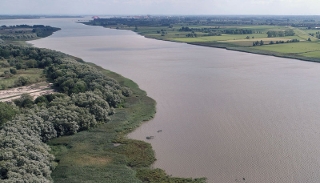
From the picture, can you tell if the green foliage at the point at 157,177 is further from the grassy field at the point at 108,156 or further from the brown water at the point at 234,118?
the brown water at the point at 234,118

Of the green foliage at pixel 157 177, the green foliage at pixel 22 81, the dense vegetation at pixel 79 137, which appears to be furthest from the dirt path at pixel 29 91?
the green foliage at pixel 157 177

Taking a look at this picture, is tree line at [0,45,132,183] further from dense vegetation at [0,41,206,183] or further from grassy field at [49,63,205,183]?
grassy field at [49,63,205,183]

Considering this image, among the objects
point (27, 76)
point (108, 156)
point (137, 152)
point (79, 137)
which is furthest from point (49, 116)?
point (27, 76)

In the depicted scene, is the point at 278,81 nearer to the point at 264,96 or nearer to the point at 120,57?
the point at 264,96

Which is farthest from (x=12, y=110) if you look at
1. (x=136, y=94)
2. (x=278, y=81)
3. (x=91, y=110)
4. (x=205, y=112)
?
(x=278, y=81)

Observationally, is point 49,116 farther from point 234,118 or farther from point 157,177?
point 234,118
